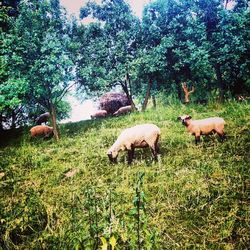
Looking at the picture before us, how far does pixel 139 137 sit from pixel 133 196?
10.5 feet

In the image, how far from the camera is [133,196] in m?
6.66

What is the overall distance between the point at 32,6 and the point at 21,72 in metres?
3.46

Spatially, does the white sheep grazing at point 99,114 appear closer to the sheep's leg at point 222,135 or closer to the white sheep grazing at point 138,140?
the white sheep grazing at point 138,140

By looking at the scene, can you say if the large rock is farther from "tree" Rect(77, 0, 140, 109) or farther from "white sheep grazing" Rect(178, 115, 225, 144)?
"white sheep grazing" Rect(178, 115, 225, 144)

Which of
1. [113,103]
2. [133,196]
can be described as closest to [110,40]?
[113,103]

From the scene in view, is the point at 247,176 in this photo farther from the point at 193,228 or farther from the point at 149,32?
the point at 149,32

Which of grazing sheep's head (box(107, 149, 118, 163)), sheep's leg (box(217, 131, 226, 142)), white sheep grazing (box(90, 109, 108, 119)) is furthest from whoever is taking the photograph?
white sheep grazing (box(90, 109, 108, 119))

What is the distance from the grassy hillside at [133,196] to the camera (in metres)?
4.61

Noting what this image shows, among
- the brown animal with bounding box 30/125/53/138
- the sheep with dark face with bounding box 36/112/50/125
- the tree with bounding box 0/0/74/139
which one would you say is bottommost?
the brown animal with bounding box 30/125/53/138

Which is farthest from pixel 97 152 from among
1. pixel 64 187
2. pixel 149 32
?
pixel 149 32

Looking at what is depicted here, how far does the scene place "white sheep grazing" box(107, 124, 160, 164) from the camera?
31.1 feet

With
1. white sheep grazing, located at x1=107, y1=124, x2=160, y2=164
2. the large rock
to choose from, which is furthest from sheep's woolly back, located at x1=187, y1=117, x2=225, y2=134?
the large rock

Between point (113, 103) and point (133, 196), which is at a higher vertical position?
point (113, 103)

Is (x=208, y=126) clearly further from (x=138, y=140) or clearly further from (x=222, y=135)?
(x=138, y=140)
